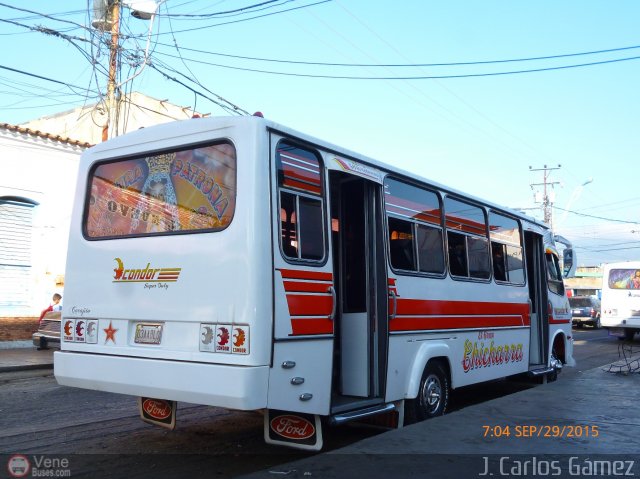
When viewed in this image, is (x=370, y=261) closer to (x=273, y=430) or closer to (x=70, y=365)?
(x=273, y=430)

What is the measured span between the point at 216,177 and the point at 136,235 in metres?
1.06

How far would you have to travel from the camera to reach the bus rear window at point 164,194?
5.73 m

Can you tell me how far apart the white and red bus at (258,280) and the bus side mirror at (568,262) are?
17.7 feet

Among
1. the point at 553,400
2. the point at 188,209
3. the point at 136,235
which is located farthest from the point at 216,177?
the point at 553,400

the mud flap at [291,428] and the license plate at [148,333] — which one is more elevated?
the license plate at [148,333]

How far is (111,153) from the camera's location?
6.71 metres

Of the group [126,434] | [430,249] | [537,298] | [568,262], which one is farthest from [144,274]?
[568,262]

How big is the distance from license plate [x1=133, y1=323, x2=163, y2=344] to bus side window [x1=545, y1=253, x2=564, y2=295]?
26.5ft

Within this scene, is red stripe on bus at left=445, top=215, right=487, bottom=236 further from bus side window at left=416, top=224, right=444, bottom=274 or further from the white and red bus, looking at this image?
bus side window at left=416, top=224, right=444, bottom=274

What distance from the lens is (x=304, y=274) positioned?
227 inches

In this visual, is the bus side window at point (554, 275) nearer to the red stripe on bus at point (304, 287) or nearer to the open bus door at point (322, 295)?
the open bus door at point (322, 295)

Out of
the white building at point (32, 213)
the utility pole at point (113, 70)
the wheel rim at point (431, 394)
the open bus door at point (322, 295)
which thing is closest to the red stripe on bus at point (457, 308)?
the open bus door at point (322, 295)

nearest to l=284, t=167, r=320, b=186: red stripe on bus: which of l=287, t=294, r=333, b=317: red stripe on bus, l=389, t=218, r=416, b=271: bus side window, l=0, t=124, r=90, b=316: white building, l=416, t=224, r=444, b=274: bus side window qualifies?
l=287, t=294, r=333, b=317: red stripe on bus

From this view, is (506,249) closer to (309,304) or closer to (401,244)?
(401,244)
